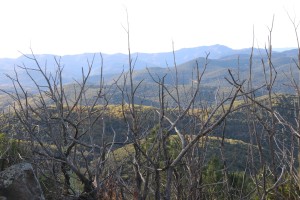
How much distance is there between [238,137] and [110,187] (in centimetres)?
7245

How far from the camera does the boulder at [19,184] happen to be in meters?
3.17

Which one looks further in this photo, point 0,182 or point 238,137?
point 238,137

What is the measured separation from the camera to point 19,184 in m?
3.18

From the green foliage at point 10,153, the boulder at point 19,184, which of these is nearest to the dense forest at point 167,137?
the boulder at point 19,184

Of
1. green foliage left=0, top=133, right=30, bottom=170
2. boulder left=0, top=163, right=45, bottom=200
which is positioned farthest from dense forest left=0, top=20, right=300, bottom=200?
green foliage left=0, top=133, right=30, bottom=170

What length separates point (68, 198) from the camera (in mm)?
2967

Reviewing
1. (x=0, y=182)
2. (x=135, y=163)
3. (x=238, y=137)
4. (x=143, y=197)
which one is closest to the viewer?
(x=143, y=197)

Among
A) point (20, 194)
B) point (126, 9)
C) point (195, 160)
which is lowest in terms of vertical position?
point (20, 194)

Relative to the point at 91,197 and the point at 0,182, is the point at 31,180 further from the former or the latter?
the point at 91,197

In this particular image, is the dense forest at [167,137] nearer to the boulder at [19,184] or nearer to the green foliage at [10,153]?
the boulder at [19,184]

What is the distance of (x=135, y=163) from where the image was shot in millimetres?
2260

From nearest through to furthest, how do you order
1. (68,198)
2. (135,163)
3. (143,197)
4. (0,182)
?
(143,197), (135,163), (68,198), (0,182)

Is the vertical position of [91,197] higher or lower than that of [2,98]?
higher

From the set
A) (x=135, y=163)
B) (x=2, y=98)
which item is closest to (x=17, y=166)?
(x=135, y=163)
